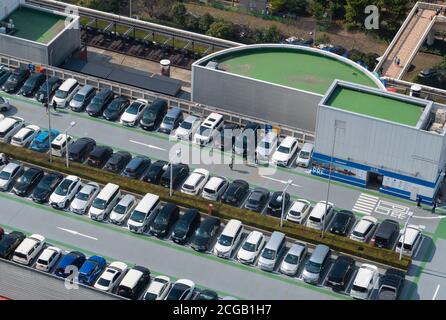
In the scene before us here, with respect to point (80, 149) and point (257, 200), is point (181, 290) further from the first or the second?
point (80, 149)

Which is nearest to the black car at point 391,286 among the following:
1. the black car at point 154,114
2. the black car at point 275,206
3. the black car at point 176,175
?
the black car at point 275,206

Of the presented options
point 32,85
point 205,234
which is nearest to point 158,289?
point 205,234

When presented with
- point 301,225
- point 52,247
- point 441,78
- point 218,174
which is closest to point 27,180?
point 52,247

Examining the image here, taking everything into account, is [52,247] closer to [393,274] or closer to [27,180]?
[27,180]

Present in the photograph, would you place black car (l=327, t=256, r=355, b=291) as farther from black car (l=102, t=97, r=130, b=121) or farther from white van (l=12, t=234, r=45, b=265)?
black car (l=102, t=97, r=130, b=121)

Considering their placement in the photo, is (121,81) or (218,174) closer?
(218,174)
